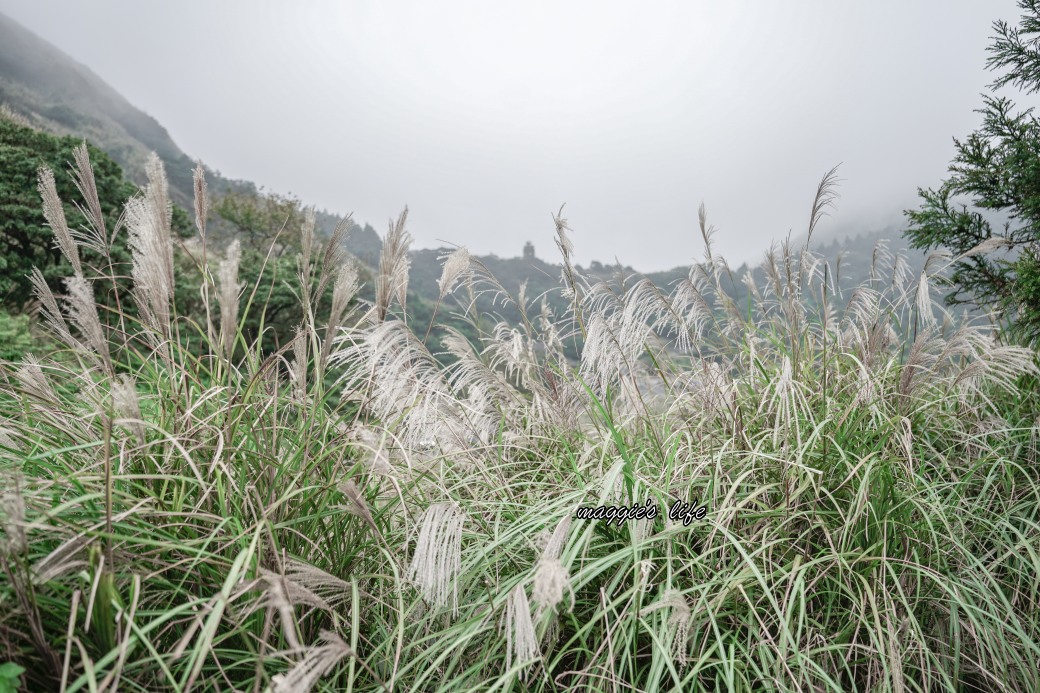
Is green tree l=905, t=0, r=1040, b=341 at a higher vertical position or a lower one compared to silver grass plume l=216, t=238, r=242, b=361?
higher

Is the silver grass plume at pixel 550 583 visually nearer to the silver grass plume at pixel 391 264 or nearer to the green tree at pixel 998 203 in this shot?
the silver grass plume at pixel 391 264

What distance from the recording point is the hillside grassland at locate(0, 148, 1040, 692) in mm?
1147

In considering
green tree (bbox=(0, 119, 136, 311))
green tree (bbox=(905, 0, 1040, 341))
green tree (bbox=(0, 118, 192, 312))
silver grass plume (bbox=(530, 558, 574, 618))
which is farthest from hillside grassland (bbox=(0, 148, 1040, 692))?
green tree (bbox=(0, 119, 136, 311))

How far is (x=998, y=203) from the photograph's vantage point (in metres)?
3.14

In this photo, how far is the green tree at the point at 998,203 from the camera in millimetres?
2873

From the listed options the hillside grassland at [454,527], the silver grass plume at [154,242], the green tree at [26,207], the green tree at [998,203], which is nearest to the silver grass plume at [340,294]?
the hillside grassland at [454,527]

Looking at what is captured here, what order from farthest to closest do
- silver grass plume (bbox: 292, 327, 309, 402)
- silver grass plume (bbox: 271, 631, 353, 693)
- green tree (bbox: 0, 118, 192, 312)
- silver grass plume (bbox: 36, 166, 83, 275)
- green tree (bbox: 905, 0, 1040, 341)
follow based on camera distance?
green tree (bbox: 0, 118, 192, 312)
green tree (bbox: 905, 0, 1040, 341)
silver grass plume (bbox: 292, 327, 309, 402)
silver grass plume (bbox: 36, 166, 83, 275)
silver grass plume (bbox: 271, 631, 353, 693)

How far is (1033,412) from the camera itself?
2346mm

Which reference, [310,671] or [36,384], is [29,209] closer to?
[36,384]

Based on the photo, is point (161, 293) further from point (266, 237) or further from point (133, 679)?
point (266, 237)

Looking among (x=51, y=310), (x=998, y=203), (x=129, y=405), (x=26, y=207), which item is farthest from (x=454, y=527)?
(x=26, y=207)

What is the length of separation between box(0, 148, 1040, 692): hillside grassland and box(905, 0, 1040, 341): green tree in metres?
1.06

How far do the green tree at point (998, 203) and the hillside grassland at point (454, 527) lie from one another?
106 cm

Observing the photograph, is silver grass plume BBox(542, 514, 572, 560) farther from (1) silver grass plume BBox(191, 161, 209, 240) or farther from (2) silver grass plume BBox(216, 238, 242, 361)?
(1) silver grass plume BBox(191, 161, 209, 240)
